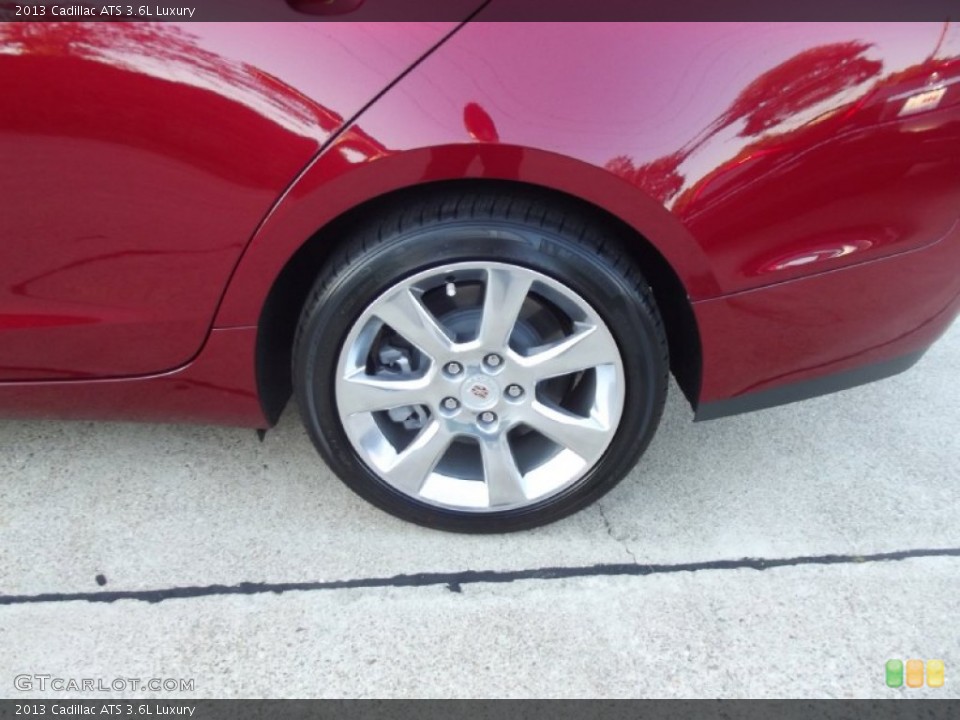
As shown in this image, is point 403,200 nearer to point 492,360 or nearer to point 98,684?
point 492,360

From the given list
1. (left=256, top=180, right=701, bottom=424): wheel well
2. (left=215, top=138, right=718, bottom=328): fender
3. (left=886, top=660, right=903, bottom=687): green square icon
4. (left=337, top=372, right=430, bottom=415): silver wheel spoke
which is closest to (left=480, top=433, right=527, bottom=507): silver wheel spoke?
(left=337, top=372, right=430, bottom=415): silver wheel spoke

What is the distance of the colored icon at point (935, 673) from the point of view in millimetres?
1801

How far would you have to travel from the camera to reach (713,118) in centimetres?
164

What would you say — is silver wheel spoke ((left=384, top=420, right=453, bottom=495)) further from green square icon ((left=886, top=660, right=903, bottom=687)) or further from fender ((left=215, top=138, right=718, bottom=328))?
green square icon ((left=886, top=660, right=903, bottom=687))

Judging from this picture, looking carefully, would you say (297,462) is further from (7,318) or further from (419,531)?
(7,318)

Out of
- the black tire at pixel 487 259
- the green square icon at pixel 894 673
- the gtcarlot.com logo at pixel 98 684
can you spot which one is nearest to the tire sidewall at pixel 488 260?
the black tire at pixel 487 259

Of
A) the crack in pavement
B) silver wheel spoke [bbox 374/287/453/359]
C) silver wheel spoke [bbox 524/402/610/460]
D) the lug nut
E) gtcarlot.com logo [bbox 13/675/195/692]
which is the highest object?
silver wheel spoke [bbox 374/287/453/359]

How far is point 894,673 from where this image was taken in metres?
1.82

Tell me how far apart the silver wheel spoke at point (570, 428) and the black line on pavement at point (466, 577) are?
318 mm

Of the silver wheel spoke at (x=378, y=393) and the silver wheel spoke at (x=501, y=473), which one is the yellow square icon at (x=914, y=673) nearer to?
the silver wheel spoke at (x=501, y=473)

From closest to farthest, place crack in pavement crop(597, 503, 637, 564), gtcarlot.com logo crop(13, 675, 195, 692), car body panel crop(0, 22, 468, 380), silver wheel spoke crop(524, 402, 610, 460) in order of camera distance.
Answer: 1. car body panel crop(0, 22, 468, 380)
2. gtcarlot.com logo crop(13, 675, 195, 692)
3. silver wheel spoke crop(524, 402, 610, 460)
4. crack in pavement crop(597, 503, 637, 564)

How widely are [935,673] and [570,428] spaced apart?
3.12 feet

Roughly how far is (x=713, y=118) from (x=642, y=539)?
1075 millimetres

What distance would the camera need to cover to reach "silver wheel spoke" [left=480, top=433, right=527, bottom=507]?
2.02 metres
